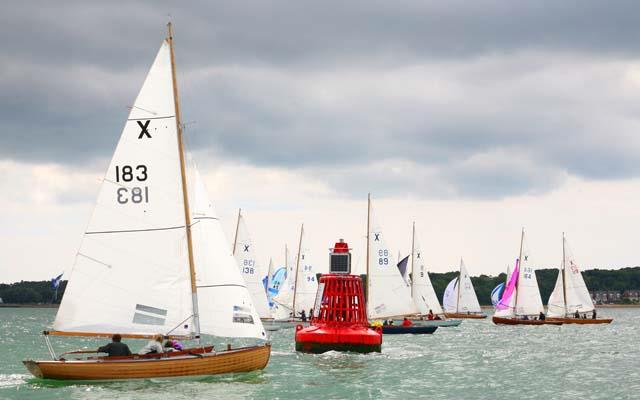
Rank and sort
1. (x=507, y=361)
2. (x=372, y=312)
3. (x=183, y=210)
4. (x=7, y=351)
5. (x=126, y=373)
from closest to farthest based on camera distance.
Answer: (x=126, y=373)
(x=183, y=210)
(x=507, y=361)
(x=7, y=351)
(x=372, y=312)

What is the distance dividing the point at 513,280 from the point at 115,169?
83.4 m

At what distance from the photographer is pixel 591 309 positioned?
11244cm

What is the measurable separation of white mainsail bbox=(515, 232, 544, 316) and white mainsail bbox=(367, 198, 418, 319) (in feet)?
109

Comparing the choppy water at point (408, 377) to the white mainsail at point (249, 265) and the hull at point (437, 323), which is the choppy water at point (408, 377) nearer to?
the white mainsail at point (249, 265)

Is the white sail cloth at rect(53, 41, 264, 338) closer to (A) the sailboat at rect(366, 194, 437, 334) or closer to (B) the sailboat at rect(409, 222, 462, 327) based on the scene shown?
(A) the sailboat at rect(366, 194, 437, 334)

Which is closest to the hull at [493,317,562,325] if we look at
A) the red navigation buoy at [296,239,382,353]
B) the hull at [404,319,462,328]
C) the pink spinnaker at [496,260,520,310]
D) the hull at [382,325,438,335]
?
the pink spinnaker at [496,260,520,310]

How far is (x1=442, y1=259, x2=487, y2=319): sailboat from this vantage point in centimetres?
14638

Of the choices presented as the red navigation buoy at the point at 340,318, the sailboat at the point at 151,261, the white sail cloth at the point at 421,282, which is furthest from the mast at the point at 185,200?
the white sail cloth at the point at 421,282

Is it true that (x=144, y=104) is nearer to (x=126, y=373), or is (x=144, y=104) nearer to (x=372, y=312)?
(x=126, y=373)

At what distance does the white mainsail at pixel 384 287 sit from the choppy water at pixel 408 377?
9.81 m

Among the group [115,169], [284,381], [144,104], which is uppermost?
[144,104]

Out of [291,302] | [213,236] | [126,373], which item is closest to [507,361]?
[213,236]

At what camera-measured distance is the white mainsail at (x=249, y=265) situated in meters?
82.7

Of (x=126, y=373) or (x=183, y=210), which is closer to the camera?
(x=126, y=373)
